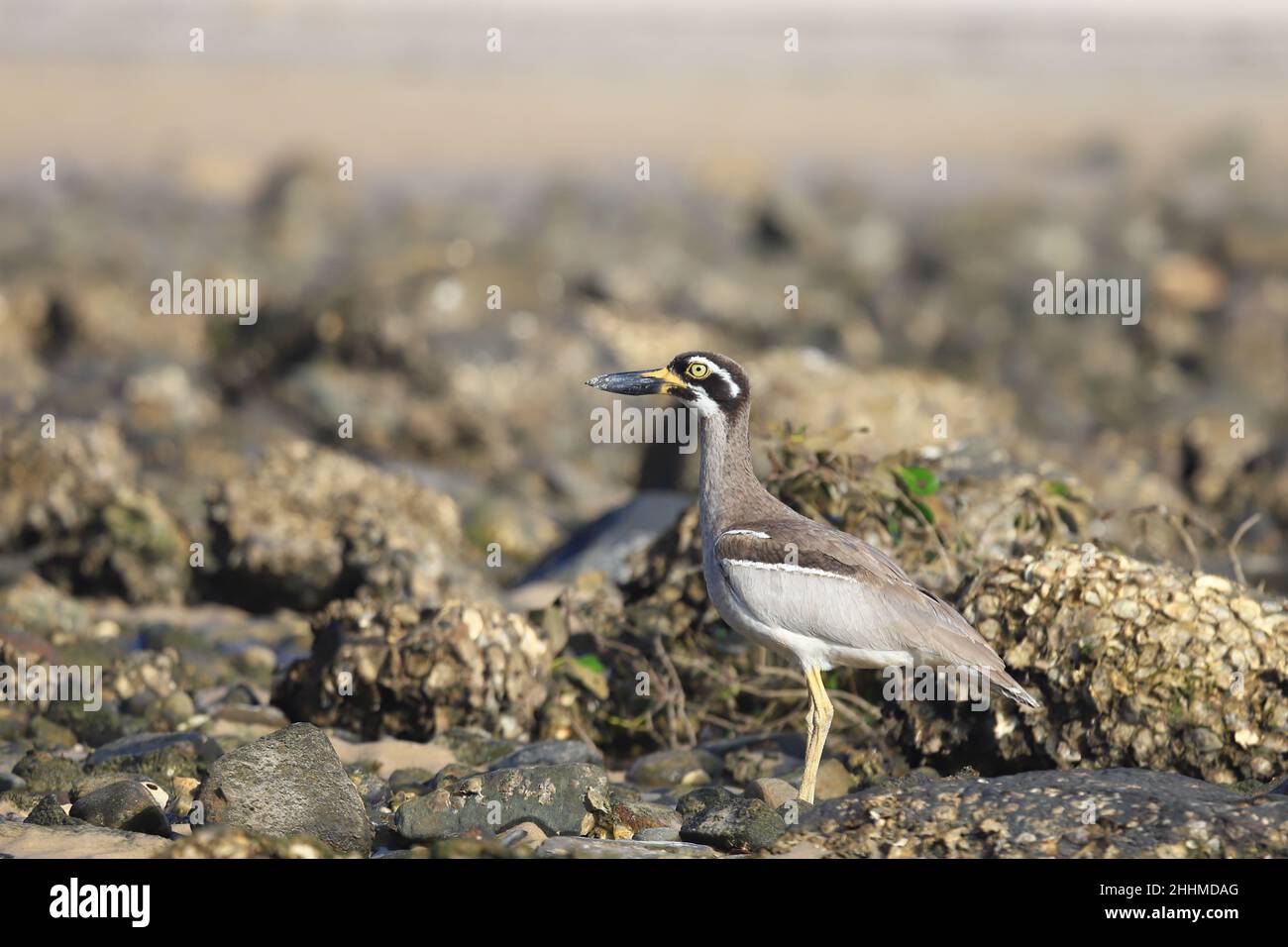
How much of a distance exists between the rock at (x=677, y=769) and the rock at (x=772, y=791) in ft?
3.49

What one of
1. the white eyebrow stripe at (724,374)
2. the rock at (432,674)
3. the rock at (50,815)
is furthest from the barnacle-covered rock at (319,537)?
the rock at (50,815)

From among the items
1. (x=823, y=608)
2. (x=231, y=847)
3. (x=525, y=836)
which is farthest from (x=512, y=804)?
(x=823, y=608)

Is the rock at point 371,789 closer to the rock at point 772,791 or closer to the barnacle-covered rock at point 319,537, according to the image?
the rock at point 772,791

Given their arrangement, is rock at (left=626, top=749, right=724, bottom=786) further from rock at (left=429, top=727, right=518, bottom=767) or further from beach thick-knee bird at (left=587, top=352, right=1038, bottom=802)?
beach thick-knee bird at (left=587, top=352, right=1038, bottom=802)

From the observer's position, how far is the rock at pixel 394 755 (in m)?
9.16

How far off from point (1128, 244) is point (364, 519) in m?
23.0

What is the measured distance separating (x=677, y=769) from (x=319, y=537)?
16.5ft

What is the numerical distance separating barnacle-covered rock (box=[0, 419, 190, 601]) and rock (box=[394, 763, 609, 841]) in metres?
6.50

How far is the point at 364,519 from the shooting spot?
12461 mm

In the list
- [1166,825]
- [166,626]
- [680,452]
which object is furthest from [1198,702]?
[680,452]

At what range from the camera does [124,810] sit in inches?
293

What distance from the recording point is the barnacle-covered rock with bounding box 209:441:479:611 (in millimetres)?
12180

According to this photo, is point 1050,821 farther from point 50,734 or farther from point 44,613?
point 44,613
